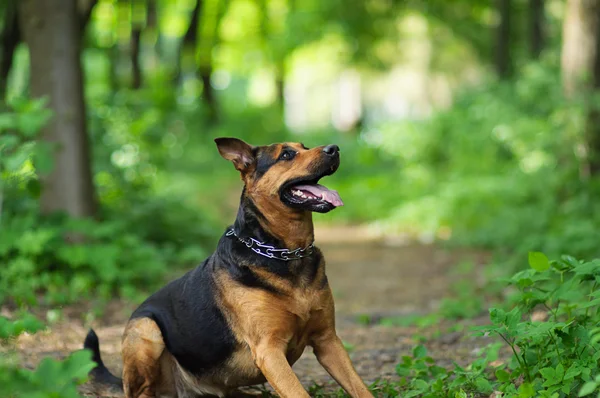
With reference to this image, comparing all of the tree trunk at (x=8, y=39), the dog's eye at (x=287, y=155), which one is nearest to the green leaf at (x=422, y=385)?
the dog's eye at (x=287, y=155)

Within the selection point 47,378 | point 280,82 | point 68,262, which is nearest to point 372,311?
point 68,262

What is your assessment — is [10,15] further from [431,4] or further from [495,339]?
[431,4]

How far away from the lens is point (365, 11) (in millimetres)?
26766

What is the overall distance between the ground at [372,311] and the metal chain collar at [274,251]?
54.6 inches

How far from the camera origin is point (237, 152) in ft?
17.0

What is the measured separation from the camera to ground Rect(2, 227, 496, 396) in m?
6.50

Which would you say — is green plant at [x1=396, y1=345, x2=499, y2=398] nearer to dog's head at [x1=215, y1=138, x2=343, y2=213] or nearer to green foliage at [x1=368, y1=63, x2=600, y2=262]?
dog's head at [x1=215, y1=138, x2=343, y2=213]

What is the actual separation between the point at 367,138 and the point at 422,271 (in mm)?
13065

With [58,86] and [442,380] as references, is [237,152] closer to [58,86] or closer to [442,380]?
[442,380]

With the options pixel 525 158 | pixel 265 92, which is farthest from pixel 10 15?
pixel 265 92

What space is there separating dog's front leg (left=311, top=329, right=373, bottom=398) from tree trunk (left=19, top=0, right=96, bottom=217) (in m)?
6.05

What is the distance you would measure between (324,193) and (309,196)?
12cm

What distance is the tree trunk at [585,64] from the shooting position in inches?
480

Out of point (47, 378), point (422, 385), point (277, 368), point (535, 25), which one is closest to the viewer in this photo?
point (47, 378)
